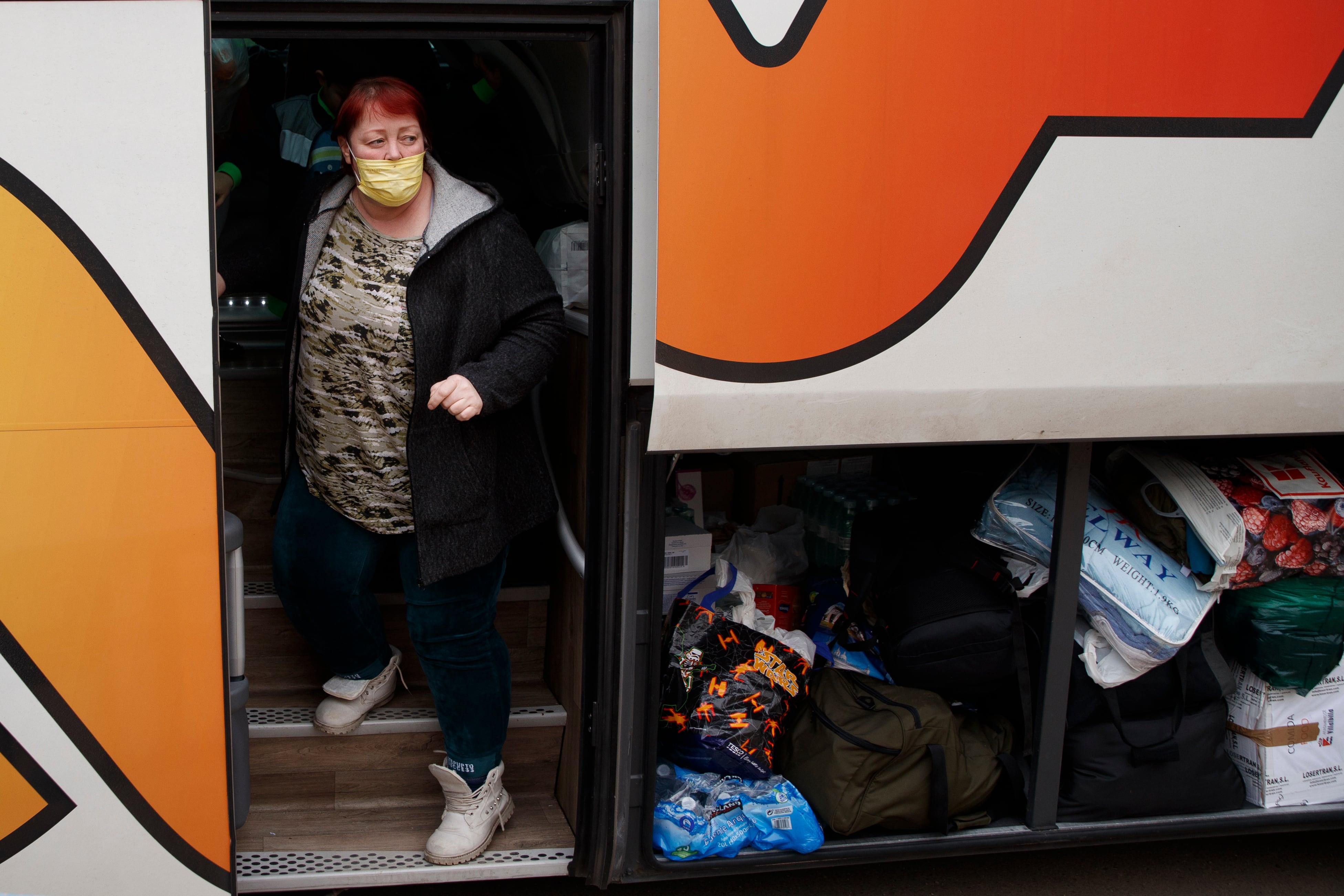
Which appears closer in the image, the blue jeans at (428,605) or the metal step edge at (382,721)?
the blue jeans at (428,605)

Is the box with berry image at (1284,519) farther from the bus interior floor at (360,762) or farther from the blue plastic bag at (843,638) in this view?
the bus interior floor at (360,762)

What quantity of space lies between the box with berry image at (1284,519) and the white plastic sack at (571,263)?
164 cm

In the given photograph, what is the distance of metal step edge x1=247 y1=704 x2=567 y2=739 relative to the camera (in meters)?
2.38

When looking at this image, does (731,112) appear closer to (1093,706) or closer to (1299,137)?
(1299,137)

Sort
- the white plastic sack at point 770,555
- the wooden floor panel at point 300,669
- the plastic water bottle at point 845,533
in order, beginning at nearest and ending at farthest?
the wooden floor panel at point 300,669, the white plastic sack at point 770,555, the plastic water bottle at point 845,533

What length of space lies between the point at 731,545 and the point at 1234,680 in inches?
54.7

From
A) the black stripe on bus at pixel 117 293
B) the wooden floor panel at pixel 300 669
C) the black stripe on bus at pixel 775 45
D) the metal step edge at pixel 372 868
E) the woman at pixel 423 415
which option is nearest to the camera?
the black stripe on bus at pixel 117 293

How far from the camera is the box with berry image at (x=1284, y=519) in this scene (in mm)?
2297

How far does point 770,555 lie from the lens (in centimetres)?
288

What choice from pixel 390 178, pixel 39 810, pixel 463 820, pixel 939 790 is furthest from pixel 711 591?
pixel 39 810

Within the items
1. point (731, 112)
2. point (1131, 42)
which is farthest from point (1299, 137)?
point (731, 112)

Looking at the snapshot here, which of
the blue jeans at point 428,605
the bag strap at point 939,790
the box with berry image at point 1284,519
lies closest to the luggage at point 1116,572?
the box with berry image at point 1284,519

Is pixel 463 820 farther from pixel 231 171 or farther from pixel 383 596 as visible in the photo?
pixel 231 171

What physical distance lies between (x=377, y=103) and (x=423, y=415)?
647 mm
